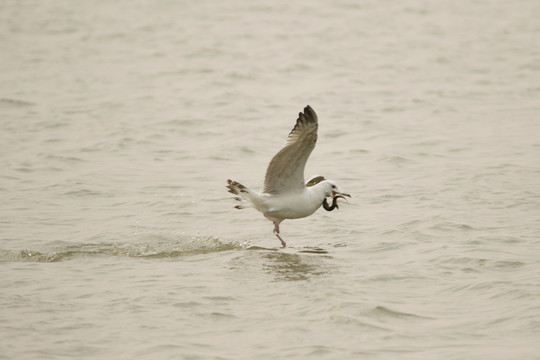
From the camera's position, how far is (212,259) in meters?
9.92

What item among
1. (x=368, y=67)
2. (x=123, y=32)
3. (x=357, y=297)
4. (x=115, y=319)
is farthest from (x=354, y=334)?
(x=123, y=32)

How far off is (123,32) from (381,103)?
10.6 meters

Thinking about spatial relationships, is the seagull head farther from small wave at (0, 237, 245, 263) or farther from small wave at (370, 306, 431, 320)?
small wave at (370, 306, 431, 320)

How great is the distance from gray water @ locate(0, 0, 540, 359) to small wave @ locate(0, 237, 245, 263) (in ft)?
0.11

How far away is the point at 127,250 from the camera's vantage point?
1022cm

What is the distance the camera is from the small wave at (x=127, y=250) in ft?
32.4

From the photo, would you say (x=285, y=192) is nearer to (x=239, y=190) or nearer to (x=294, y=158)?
(x=239, y=190)

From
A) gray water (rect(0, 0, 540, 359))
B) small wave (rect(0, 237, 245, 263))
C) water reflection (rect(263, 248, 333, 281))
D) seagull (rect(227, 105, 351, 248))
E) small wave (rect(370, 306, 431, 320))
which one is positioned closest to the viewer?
gray water (rect(0, 0, 540, 359))

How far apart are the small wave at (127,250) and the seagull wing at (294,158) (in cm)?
81

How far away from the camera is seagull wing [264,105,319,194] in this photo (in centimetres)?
930

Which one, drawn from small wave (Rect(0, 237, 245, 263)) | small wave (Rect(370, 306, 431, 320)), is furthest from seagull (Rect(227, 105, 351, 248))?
small wave (Rect(370, 306, 431, 320))

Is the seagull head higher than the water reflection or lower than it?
higher

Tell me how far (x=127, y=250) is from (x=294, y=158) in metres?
2.01

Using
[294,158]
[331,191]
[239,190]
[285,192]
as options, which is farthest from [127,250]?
[331,191]
